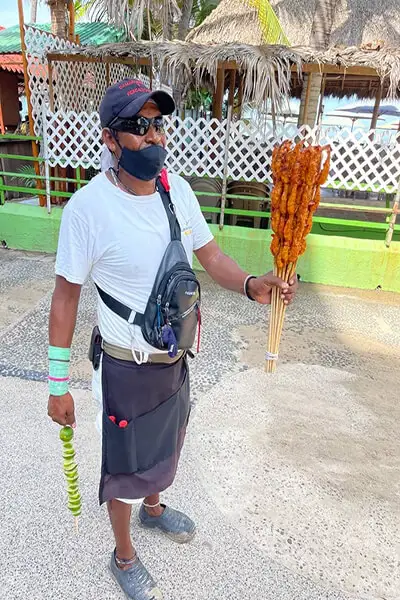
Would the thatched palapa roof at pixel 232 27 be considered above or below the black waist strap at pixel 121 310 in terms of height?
above

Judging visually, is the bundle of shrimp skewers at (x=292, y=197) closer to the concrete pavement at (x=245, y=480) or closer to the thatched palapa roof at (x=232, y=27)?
the concrete pavement at (x=245, y=480)

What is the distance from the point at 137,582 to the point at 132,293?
1.16m

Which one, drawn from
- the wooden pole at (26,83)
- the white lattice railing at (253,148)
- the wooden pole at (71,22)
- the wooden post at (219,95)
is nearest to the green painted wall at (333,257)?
the white lattice railing at (253,148)

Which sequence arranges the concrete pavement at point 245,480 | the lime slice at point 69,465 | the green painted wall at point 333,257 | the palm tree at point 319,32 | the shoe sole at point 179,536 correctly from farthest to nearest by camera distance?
the palm tree at point 319,32, the green painted wall at point 333,257, the shoe sole at point 179,536, the concrete pavement at point 245,480, the lime slice at point 69,465

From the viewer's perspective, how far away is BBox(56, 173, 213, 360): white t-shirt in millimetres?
1385

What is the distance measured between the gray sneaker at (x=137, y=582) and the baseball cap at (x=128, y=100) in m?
1.68

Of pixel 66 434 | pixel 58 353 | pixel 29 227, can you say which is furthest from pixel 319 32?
pixel 66 434

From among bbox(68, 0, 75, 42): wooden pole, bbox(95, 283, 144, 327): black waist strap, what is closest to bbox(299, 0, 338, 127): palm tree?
bbox(68, 0, 75, 42): wooden pole

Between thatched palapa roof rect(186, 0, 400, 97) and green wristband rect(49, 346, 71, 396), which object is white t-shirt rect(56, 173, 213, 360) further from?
thatched palapa roof rect(186, 0, 400, 97)

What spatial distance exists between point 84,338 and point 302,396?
6.21ft

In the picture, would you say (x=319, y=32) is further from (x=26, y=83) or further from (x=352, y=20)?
(x=26, y=83)

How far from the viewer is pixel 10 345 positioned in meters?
3.72

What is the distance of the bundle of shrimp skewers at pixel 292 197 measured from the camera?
1.49 m

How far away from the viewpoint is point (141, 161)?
143cm
